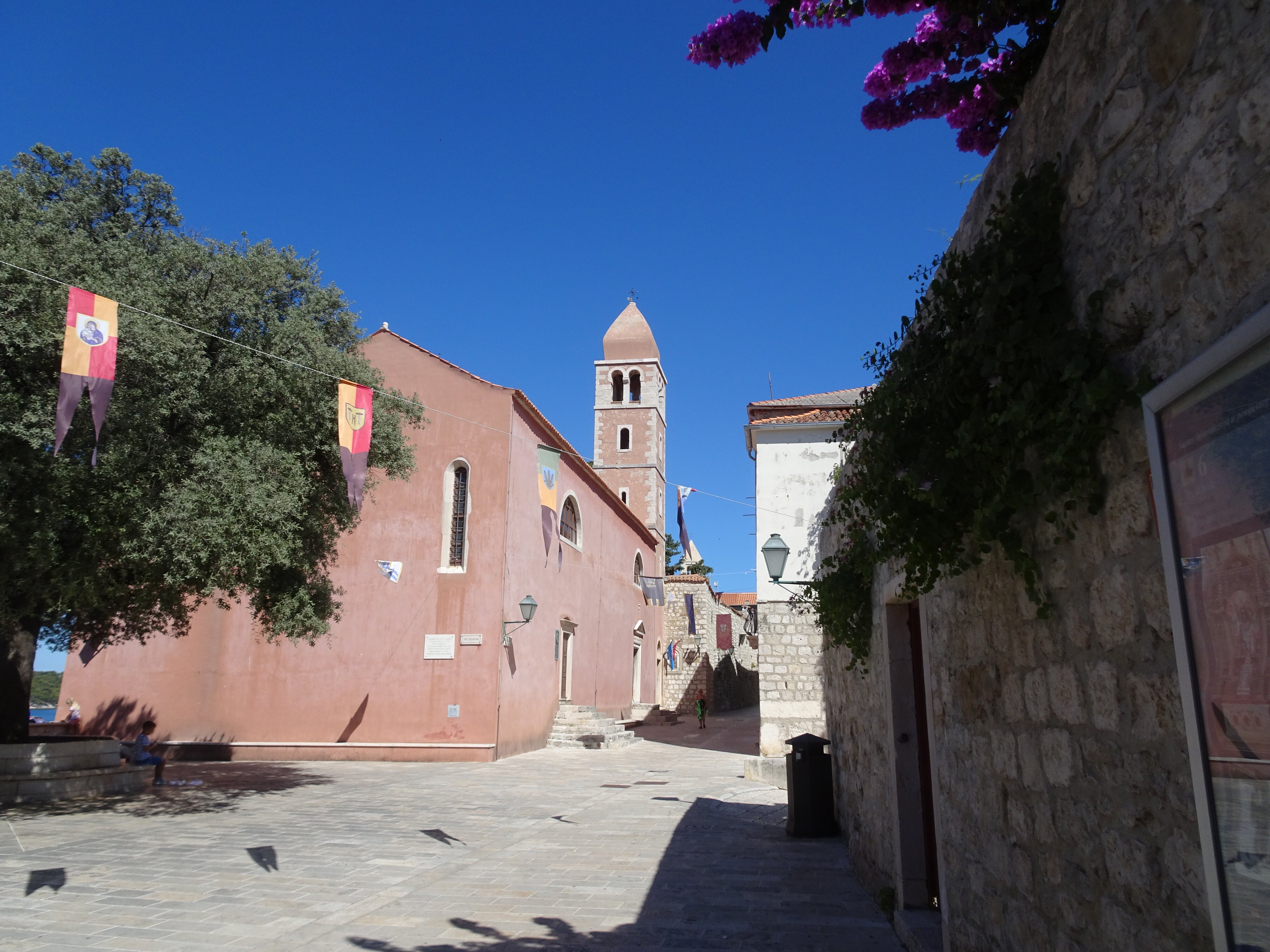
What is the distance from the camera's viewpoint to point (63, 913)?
5.73m

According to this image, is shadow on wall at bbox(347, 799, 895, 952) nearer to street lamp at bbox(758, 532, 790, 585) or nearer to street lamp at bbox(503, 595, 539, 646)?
street lamp at bbox(758, 532, 790, 585)

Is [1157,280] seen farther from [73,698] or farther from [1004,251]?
[73,698]

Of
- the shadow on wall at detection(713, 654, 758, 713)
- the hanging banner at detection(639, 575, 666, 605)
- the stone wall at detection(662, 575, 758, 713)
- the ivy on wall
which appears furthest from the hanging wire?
the shadow on wall at detection(713, 654, 758, 713)

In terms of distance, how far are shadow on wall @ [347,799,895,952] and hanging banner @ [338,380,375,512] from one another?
5.59 m

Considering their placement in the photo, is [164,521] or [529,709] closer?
[164,521]

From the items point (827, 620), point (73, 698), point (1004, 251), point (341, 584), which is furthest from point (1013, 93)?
point (73, 698)

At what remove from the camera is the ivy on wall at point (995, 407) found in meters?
2.42

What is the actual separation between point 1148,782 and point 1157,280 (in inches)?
51.9

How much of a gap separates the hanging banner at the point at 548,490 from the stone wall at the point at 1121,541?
16.2 m

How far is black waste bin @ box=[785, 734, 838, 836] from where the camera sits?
8.70m

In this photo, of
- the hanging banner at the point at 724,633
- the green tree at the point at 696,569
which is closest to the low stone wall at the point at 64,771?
the hanging banner at the point at 724,633

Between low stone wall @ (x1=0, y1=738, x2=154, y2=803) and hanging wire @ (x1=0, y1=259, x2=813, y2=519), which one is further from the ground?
hanging wire @ (x1=0, y1=259, x2=813, y2=519)

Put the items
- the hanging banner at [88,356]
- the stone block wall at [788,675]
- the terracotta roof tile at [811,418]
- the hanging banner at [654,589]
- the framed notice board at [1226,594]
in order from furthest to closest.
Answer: the hanging banner at [654,589], the terracotta roof tile at [811,418], the stone block wall at [788,675], the hanging banner at [88,356], the framed notice board at [1226,594]

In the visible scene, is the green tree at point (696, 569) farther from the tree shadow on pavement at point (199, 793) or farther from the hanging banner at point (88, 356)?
the hanging banner at point (88, 356)
